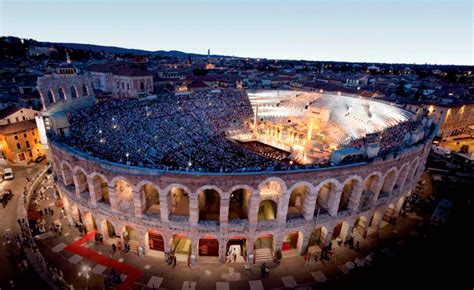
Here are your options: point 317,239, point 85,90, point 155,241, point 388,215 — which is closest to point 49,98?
point 85,90

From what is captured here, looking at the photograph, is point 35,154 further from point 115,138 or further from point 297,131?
point 297,131

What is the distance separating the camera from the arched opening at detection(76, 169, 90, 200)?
85.9ft

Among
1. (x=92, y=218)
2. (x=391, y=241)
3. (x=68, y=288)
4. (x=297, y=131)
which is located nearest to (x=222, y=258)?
(x=68, y=288)

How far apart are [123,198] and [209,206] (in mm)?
9151

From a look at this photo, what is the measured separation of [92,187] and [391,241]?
1271 inches

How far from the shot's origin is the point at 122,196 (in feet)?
91.0

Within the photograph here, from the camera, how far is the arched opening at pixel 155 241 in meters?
26.0

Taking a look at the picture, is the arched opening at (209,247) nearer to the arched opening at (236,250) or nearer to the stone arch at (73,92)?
the arched opening at (236,250)

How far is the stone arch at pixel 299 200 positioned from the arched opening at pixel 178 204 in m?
10.5

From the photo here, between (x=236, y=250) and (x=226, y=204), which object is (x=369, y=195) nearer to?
(x=236, y=250)

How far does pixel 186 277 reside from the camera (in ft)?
77.6

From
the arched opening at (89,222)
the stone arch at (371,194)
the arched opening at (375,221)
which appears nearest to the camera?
the stone arch at (371,194)

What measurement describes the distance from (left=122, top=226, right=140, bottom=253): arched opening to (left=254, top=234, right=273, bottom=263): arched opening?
12131mm

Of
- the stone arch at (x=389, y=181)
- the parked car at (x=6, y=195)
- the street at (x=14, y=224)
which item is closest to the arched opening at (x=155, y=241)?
the street at (x=14, y=224)
